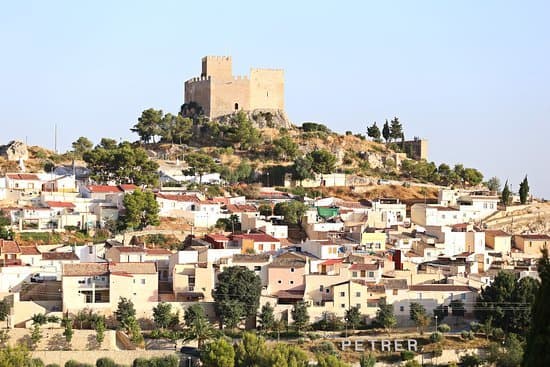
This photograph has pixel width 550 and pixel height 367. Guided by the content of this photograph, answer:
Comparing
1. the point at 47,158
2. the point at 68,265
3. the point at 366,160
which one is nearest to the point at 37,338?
the point at 68,265

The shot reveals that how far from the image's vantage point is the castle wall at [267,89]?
54375mm

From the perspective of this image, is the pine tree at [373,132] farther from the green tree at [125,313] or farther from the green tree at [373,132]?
the green tree at [125,313]

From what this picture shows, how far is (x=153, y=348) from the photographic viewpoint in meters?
26.4

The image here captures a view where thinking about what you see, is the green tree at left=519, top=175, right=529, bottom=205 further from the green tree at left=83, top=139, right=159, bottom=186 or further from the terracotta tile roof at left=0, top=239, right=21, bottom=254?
the terracotta tile roof at left=0, top=239, right=21, bottom=254

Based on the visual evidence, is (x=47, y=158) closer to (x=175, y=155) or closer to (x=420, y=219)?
(x=175, y=155)

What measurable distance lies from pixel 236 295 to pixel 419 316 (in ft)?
15.7

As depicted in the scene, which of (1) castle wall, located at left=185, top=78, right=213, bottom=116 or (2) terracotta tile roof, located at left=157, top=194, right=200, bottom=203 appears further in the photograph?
(1) castle wall, located at left=185, top=78, right=213, bottom=116

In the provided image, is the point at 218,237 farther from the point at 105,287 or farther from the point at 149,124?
the point at 149,124

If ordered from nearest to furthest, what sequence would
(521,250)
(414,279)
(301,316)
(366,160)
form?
(301,316), (414,279), (521,250), (366,160)

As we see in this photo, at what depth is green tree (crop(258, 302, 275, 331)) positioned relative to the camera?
2748cm

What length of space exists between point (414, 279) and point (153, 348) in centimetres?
812

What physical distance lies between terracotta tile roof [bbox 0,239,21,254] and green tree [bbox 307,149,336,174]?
61.4 feet

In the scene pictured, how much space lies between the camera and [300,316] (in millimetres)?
27484

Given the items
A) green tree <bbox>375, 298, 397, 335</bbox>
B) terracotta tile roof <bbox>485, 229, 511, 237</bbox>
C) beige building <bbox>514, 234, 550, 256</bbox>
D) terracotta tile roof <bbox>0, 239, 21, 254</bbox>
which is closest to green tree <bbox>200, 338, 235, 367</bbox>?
green tree <bbox>375, 298, 397, 335</bbox>
